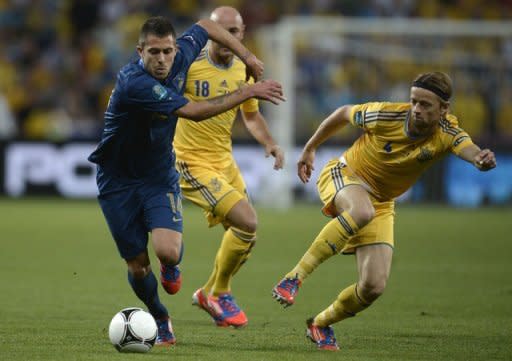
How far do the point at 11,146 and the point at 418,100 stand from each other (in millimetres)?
14382

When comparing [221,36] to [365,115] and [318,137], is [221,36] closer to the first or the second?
[318,137]

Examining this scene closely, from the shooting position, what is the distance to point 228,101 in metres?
6.63

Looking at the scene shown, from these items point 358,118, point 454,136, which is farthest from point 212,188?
point 454,136

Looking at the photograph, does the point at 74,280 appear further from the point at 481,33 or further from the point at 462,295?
the point at 481,33

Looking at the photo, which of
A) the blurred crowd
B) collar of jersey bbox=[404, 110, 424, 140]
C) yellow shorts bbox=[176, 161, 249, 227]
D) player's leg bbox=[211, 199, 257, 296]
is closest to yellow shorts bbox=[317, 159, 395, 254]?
collar of jersey bbox=[404, 110, 424, 140]

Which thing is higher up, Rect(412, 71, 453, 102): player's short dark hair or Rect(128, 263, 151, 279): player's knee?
Rect(412, 71, 453, 102): player's short dark hair

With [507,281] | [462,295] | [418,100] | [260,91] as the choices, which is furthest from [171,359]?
[507,281]

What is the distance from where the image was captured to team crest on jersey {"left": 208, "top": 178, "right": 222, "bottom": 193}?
8.38 m

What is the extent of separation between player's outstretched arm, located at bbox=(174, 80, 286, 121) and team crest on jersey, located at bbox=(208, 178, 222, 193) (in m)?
1.80

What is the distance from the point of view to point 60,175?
2036 centimetres

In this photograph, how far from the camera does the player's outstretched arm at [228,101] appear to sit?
658 centimetres

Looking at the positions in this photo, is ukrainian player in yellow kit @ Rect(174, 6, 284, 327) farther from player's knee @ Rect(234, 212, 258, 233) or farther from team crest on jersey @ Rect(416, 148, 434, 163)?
team crest on jersey @ Rect(416, 148, 434, 163)

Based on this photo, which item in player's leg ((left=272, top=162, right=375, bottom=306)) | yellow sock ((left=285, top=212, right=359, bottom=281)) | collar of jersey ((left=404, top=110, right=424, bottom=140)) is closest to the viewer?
player's leg ((left=272, top=162, right=375, bottom=306))

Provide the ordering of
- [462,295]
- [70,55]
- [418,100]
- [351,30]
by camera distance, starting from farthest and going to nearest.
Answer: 1. [70,55]
2. [351,30]
3. [462,295]
4. [418,100]
